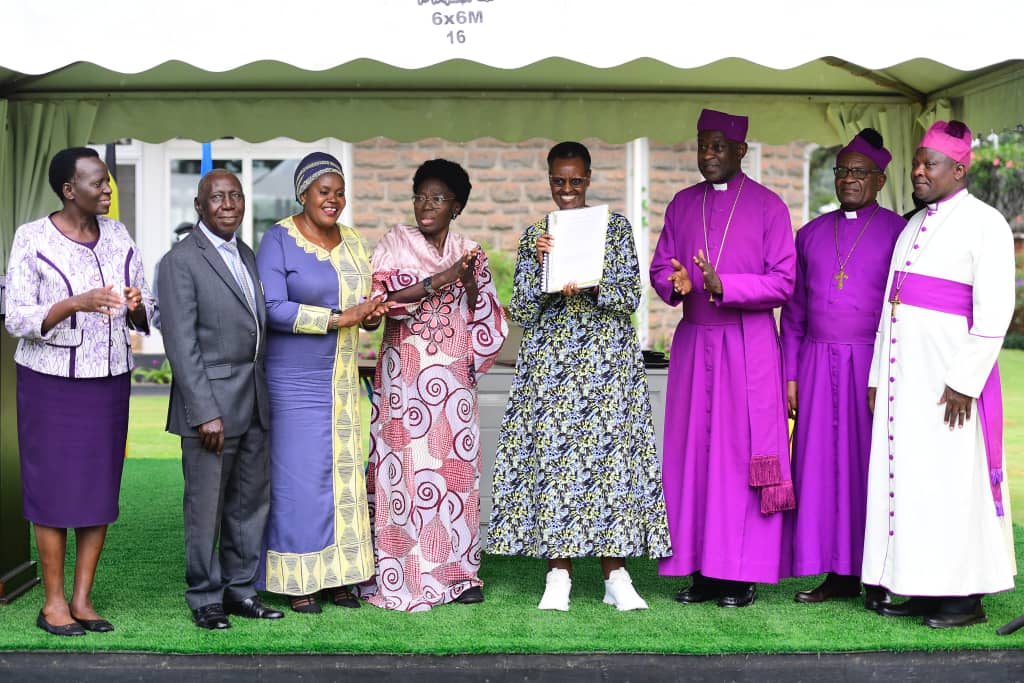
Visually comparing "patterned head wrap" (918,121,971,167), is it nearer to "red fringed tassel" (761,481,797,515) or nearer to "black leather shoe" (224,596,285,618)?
"red fringed tassel" (761,481,797,515)

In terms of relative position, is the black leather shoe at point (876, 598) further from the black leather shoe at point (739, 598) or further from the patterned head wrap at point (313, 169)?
the patterned head wrap at point (313, 169)

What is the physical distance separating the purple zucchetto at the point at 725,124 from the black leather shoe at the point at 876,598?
217cm

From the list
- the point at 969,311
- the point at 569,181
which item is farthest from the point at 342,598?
the point at 969,311

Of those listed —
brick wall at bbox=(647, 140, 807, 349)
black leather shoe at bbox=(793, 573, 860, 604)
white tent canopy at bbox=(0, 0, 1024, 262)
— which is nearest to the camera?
white tent canopy at bbox=(0, 0, 1024, 262)

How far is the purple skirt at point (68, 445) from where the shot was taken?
5.04 metres

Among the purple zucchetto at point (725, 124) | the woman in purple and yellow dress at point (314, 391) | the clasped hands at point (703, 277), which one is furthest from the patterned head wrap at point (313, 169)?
the purple zucchetto at point (725, 124)

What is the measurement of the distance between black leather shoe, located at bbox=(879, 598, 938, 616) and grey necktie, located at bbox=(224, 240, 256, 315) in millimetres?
3150

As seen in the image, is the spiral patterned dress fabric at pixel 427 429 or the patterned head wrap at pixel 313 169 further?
the spiral patterned dress fabric at pixel 427 429

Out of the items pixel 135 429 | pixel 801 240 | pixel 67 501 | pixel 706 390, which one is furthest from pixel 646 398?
pixel 135 429

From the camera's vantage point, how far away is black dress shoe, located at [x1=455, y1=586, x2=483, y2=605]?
5734 mm

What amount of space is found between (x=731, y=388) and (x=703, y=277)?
21.2 inches

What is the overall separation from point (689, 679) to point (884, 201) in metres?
3.79

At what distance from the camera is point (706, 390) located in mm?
5664

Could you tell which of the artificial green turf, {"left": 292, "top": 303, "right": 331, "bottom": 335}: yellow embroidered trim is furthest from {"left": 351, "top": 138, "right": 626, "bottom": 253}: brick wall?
{"left": 292, "top": 303, "right": 331, "bottom": 335}: yellow embroidered trim
